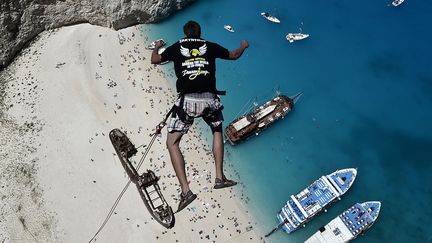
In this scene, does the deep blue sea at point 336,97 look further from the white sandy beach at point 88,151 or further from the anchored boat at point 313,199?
the white sandy beach at point 88,151

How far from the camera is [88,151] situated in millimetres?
21562

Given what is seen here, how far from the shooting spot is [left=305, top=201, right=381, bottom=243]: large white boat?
818 inches

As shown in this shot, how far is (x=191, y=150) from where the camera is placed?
22531 millimetres

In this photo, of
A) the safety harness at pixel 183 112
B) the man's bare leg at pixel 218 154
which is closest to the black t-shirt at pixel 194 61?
the safety harness at pixel 183 112

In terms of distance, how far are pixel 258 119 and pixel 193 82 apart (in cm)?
1304

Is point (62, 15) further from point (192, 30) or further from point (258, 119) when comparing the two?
point (192, 30)

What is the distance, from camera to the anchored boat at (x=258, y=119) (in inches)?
894

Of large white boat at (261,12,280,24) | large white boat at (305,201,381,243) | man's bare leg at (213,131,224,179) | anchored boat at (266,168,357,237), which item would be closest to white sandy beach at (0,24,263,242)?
anchored boat at (266,168,357,237)

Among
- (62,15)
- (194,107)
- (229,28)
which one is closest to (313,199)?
(229,28)

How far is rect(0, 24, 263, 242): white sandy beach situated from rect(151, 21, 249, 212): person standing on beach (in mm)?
10001

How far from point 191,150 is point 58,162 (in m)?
6.38

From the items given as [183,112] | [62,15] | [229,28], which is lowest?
[229,28]

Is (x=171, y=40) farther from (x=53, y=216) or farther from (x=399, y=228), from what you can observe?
(x=399, y=228)

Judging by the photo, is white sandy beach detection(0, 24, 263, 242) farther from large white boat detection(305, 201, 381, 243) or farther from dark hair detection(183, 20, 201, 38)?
dark hair detection(183, 20, 201, 38)
